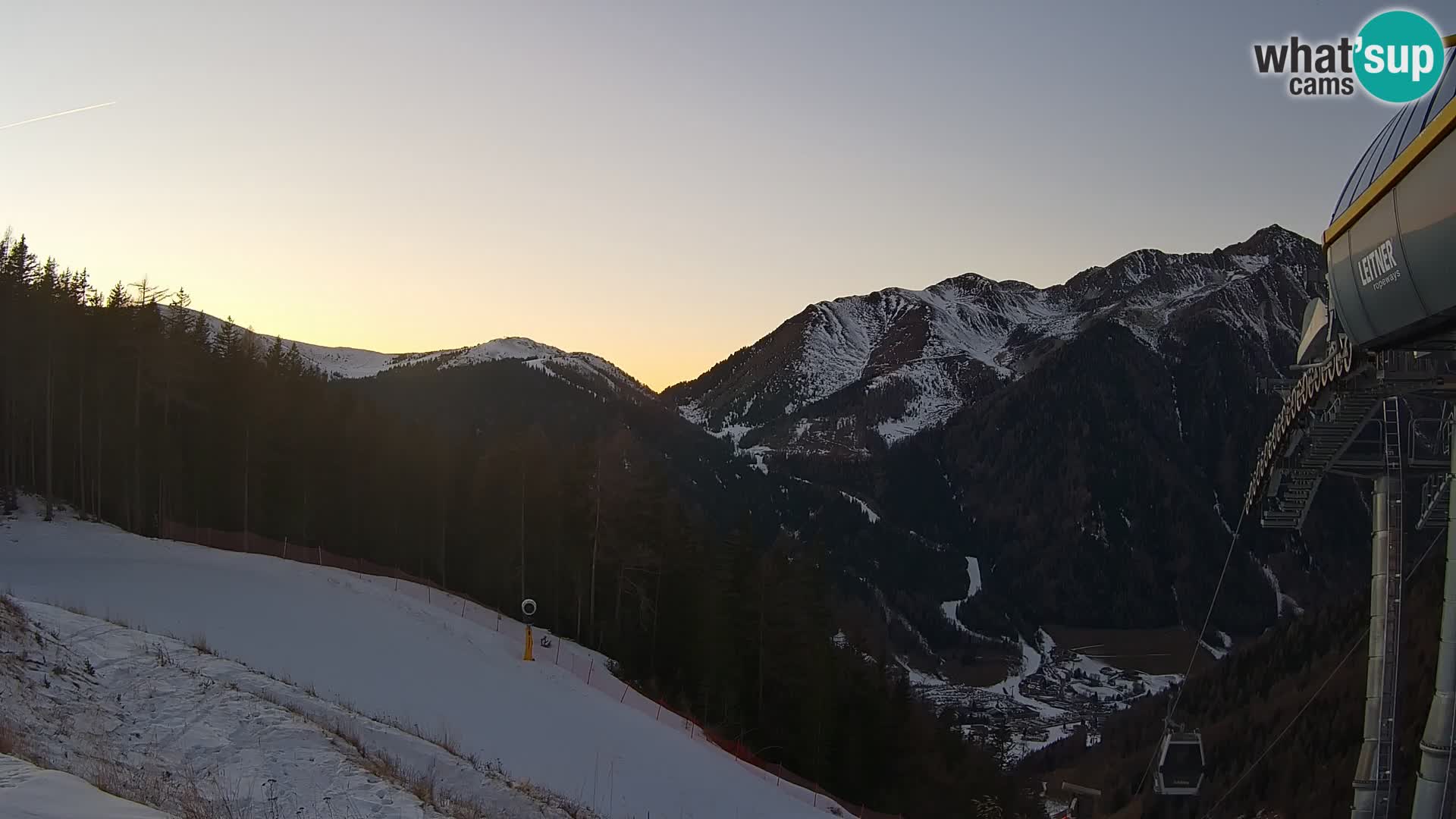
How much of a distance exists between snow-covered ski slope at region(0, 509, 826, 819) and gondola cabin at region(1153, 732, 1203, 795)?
291 inches

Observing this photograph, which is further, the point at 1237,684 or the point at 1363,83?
the point at 1237,684

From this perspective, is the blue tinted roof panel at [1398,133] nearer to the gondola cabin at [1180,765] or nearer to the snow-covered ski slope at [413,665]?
the gondola cabin at [1180,765]

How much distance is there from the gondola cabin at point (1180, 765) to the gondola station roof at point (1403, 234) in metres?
7.96

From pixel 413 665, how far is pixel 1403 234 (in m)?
20.3

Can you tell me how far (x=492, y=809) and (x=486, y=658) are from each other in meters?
12.9

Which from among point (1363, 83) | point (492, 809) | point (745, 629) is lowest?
point (745, 629)

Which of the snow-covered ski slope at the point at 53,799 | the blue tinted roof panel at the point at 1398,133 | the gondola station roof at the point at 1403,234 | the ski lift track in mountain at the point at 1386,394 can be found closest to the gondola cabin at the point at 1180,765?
the ski lift track in mountain at the point at 1386,394

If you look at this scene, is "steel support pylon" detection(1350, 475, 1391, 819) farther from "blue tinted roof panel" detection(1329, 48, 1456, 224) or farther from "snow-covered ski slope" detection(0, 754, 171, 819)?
"snow-covered ski slope" detection(0, 754, 171, 819)

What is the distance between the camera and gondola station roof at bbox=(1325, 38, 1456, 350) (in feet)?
21.1

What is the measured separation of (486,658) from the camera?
2416 centimetres

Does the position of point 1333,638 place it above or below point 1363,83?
below

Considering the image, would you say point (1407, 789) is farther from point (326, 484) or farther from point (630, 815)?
point (326, 484)

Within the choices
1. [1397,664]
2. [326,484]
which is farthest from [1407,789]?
[326,484]

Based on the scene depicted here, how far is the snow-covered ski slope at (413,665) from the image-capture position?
17766 mm
